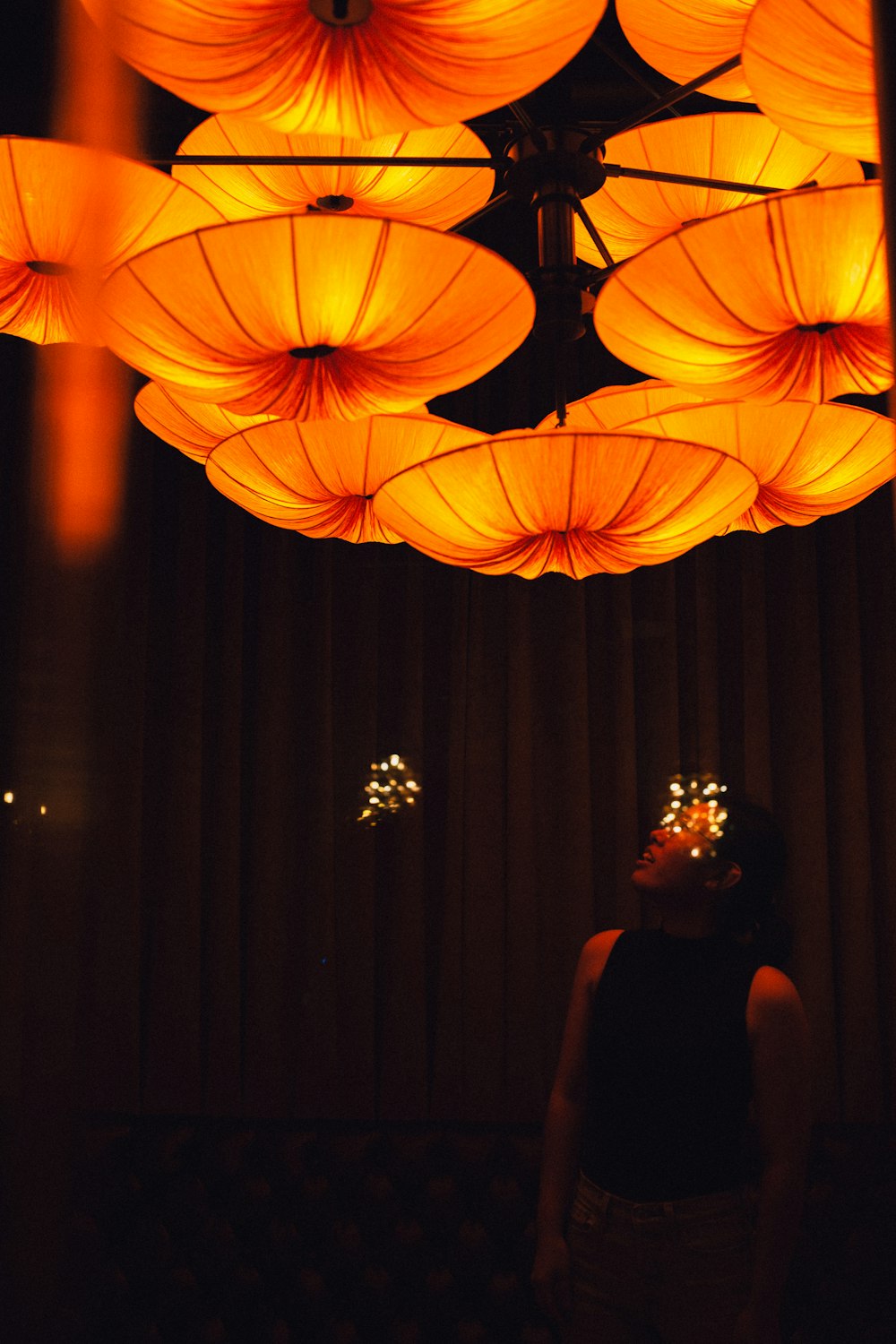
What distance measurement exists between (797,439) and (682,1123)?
0.97 meters

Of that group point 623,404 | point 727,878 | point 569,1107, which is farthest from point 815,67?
point 569,1107

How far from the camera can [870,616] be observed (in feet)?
9.18

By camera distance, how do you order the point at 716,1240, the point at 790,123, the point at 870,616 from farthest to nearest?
the point at 870,616
the point at 716,1240
the point at 790,123

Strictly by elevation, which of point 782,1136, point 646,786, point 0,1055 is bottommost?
point 782,1136

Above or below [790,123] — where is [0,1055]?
below

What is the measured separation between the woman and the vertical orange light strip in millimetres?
1356

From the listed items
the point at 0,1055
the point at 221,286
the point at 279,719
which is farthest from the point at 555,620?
the point at 0,1055

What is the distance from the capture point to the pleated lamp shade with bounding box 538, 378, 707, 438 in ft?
5.49

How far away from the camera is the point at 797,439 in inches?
57.4

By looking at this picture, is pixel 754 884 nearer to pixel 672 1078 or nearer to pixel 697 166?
pixel 672 1078

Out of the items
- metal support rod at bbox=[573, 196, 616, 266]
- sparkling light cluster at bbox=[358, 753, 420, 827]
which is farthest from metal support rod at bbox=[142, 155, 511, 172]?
sparkling light cluster at bbox=[358, 753, 420, 827]

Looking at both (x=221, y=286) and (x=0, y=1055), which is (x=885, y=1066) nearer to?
(x=221, y=286)

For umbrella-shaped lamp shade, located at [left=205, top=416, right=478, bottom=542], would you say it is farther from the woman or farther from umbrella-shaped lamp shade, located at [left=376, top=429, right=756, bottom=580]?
the woman

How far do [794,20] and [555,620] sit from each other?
1.95 m
